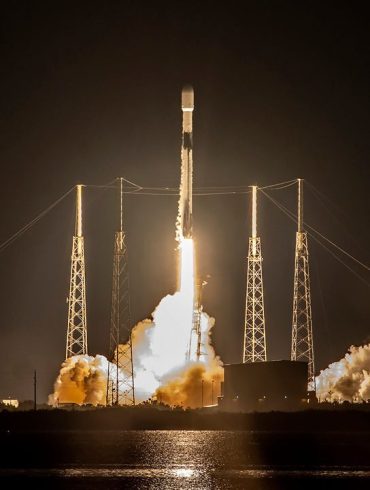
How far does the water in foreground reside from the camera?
418 feet

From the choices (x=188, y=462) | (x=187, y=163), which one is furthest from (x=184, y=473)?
(x=187, y=163)

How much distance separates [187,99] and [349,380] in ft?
121

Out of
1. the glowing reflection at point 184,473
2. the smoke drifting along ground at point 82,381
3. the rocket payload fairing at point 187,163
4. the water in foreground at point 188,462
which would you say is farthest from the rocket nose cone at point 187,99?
the glowing reflection at point 184,473

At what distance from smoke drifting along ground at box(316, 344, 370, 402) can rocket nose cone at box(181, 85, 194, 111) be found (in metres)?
34.3

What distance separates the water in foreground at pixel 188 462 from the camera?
128m

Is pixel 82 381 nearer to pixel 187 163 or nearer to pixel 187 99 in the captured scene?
pixel 187 163

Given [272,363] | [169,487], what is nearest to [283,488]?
[169,487]

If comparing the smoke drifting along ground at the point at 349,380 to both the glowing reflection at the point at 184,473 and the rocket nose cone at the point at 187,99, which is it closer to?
the rocket nose cone at the point at 187,99

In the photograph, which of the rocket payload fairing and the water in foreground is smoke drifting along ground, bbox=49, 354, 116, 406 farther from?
the rocket payload fairing

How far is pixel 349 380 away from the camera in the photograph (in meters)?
196

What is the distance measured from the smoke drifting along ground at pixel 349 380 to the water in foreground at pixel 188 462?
16.9ft

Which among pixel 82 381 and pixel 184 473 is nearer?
pixel 184 473

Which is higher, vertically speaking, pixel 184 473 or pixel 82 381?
pixel 82 381

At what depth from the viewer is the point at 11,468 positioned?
139750 millimetres
